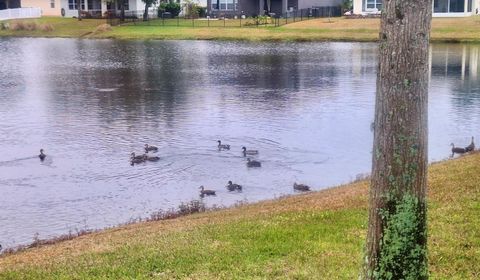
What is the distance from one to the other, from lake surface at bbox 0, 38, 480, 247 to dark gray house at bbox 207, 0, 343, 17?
36695mm

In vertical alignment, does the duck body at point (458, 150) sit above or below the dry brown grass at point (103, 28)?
below

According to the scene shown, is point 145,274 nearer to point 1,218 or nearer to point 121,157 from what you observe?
point 1,218

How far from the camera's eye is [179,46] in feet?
208

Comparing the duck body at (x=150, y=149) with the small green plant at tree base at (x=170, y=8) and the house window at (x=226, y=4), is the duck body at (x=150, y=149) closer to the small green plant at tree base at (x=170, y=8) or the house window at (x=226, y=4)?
the house window at (x=226, y=4)

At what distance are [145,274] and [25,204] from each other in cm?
983

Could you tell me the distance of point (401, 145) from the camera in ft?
17.5

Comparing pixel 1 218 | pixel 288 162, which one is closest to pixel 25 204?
Answer: pixel 1 218

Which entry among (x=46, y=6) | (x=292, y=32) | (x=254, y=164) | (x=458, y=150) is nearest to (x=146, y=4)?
(x=46, y=6)

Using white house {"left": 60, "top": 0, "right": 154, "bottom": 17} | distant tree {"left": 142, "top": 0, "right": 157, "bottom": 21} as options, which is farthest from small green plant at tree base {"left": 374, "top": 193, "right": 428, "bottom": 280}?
white house {"left": 60, "top": 0, "right": 154, "bottom": 17}

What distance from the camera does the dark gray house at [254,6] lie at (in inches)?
3425

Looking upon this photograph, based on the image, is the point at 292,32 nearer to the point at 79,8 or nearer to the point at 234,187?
the point at 79,8

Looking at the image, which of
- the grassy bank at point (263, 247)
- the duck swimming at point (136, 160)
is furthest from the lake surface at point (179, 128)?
the grassy bank at point (263, 247)

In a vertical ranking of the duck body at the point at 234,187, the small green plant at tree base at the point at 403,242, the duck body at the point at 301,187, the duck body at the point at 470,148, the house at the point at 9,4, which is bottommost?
the duck body at the point at 234,187

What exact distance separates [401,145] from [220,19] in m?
Answer: 81.9
